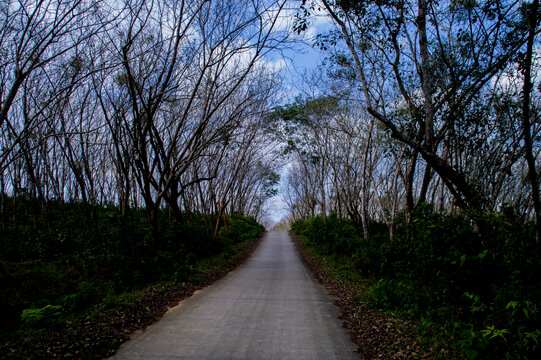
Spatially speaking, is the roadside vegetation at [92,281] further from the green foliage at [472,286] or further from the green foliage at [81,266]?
the green foliage at [472,286]

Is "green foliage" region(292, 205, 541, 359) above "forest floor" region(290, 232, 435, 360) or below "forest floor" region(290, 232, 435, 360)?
above

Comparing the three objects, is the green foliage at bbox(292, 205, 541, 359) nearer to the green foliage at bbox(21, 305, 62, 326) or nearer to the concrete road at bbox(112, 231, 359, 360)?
the concrete road at bbox(112, 231, 359, 360)

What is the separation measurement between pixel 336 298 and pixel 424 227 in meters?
2.69

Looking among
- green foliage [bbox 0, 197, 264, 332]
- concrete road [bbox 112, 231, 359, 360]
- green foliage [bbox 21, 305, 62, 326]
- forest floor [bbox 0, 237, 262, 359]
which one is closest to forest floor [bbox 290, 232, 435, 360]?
concrete road [bbox 112, 231, 359, 360]

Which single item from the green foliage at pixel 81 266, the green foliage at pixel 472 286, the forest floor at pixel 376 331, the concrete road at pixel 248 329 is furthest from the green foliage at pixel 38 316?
the green foliage at pixel 472 286

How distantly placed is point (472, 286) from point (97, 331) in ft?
18.7

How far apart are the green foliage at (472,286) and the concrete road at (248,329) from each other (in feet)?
4.23

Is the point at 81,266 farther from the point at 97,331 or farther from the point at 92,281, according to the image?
the point at 97,331

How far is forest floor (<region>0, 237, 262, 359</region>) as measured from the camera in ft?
13.1

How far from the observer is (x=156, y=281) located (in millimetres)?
8383

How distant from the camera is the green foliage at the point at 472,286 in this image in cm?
368

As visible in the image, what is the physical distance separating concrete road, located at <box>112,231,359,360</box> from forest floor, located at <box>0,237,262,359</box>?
0.25 meters

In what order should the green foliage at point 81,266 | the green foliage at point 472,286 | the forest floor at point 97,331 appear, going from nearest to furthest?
1. the green foliage at point 472,286
2. the forest floor at point 97,331
3. the green foliage at point 81,266

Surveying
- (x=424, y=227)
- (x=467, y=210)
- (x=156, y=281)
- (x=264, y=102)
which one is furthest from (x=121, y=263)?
(x=264, y=102)
